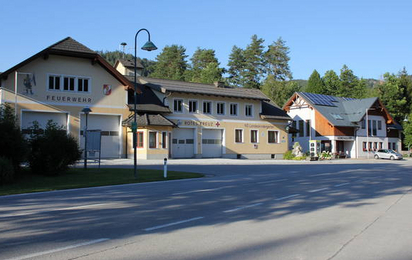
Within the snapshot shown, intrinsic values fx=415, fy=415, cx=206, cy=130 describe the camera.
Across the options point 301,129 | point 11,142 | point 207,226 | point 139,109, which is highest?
point 139,109

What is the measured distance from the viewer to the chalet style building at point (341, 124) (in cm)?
5631

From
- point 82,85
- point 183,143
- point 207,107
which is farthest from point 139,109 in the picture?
point 207,107

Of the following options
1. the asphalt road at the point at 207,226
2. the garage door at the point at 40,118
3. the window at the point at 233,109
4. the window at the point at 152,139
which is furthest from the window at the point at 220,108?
the asphalt road at the point at 207,226

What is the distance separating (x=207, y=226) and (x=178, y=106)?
34.5 m

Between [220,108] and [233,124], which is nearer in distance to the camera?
[220,108]

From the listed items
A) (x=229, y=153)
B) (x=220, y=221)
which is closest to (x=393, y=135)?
(x=229, y=153)

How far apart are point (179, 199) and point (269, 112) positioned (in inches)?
1502

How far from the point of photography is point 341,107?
2446 inches

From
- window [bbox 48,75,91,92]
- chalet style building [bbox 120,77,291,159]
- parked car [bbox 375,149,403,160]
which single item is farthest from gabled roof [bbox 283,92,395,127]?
window [bbox 48,75,91,92]

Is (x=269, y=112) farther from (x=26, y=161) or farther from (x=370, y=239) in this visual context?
(x=370, y=239)

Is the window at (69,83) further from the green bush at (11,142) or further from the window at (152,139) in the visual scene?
the green bush at (11,142)

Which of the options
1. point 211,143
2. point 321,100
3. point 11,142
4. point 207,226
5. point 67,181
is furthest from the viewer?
point 321,100

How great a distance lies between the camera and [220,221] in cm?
870

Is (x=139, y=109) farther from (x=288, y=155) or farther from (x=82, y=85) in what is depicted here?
(x=288, y=155)
